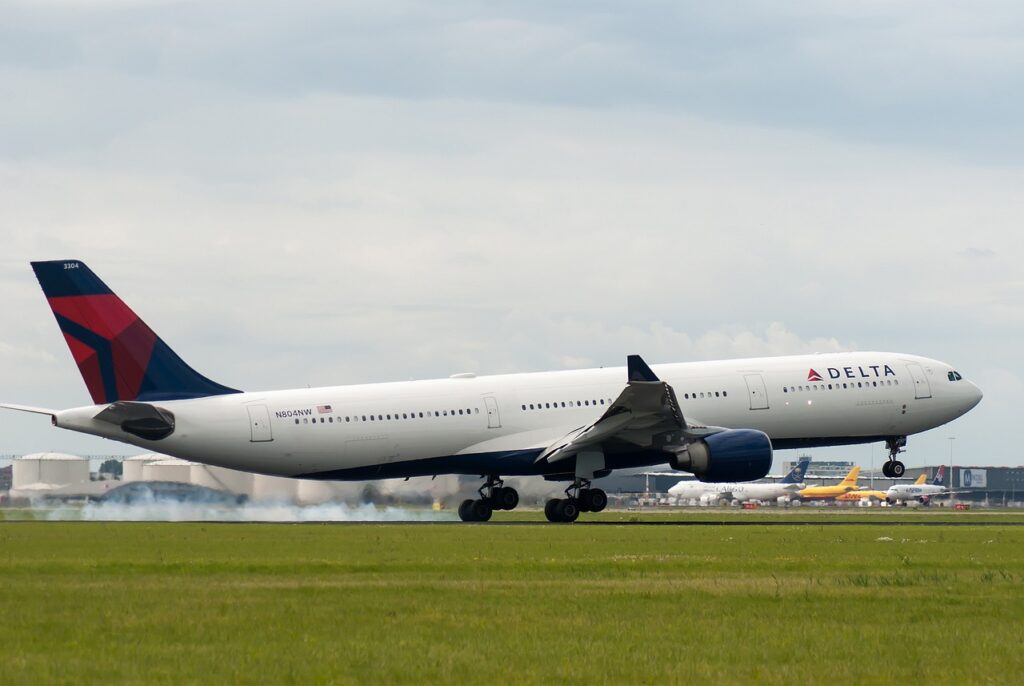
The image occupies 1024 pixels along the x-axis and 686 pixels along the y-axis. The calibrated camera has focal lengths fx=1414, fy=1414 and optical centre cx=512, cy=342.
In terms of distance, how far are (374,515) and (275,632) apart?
4818cm

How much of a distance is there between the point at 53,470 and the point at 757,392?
58.2 m

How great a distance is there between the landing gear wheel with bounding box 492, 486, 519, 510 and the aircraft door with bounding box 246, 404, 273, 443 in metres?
10.3

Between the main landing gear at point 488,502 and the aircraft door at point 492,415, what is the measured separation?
2834 millimetres

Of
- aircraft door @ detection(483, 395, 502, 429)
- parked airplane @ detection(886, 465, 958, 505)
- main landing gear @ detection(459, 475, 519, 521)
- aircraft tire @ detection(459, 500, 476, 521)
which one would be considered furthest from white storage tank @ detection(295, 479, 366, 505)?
parked airplane @ detection(886, 465, 958, 505)

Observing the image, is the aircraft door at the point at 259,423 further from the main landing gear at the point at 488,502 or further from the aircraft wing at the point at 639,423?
the aircraft wing at the point at 639,423

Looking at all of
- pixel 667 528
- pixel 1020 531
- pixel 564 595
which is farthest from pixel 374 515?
pixel 564 595

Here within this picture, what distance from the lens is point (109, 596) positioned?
2241 centimetres

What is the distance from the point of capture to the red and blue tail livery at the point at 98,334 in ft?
169

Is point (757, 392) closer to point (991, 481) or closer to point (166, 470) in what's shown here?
point (166, 470)

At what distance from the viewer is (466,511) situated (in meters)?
57.8

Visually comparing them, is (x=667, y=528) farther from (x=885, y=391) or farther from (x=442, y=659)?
(x=442, y=659)

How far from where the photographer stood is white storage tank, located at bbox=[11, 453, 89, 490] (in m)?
96.4

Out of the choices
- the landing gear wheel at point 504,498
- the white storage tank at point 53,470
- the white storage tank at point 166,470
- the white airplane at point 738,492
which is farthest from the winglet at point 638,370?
the white airplane at point 738,492

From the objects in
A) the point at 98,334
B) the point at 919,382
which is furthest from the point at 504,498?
the point at 919,382
